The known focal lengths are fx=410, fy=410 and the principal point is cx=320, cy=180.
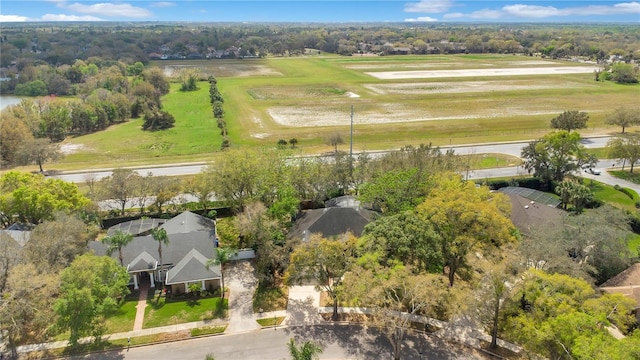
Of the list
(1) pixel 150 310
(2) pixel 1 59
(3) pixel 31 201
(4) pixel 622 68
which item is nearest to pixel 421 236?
(1) pixel 150 310

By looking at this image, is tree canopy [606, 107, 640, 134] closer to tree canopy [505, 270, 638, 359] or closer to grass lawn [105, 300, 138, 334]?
tree canopy [505, 270, 638, 359]

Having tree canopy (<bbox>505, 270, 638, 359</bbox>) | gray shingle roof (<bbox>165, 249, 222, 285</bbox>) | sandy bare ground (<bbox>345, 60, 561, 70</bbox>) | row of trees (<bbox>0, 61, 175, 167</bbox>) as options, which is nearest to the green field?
row of trees (<bbox>0, 61, 175, 167</bbox>)

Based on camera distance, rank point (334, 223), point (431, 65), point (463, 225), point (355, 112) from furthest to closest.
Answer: point (431, 65)
point (355, 112)
point (334, 223)
point (463, 225)

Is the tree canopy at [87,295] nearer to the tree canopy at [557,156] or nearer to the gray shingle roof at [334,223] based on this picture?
the gray shingle roof at [334,223]

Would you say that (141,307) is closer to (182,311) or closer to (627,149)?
(182,311)

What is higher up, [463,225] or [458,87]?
[458,87]

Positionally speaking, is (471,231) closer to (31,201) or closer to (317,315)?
(317,315)

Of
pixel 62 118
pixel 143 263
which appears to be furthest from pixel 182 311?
pixel 62 118
